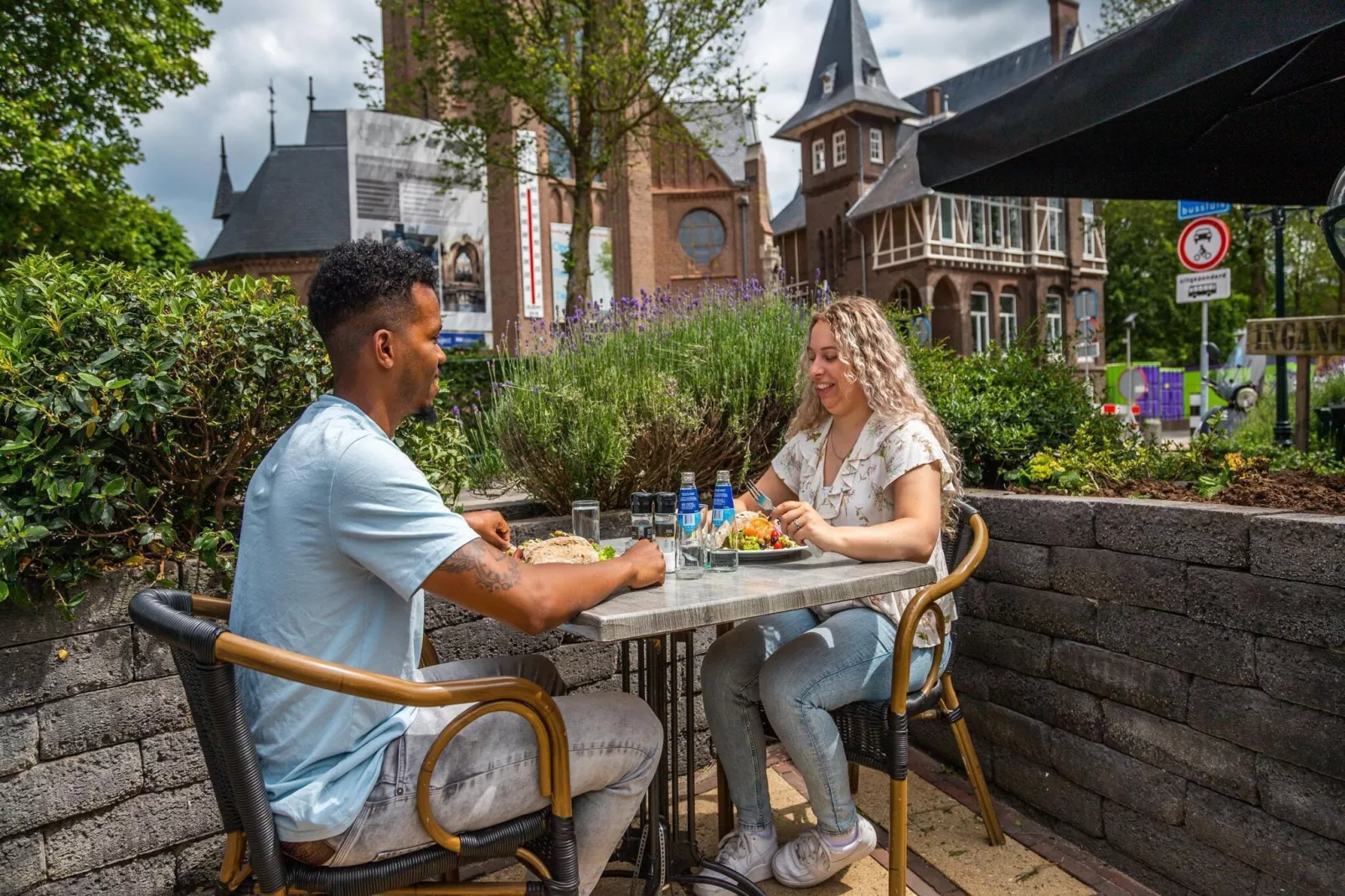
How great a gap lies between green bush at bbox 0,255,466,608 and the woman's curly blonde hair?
1.68 m

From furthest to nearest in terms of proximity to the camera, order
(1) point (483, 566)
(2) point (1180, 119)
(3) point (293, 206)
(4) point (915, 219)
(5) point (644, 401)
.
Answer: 1. (3) point (293, 206)
2. (4) point (915, 219)
3. (5) point (644, 401)
4. (2) point (1180, 119)
5. (1) point (483, 566)

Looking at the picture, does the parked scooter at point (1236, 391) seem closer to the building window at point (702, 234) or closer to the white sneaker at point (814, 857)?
the white sneaker at point (814, 857)

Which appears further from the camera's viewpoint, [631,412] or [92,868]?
[631,412]

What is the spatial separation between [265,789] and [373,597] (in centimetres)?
38

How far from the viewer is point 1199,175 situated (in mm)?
3998

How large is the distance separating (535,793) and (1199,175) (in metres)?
3.82

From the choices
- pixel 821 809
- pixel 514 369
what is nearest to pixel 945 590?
pixel 821 809

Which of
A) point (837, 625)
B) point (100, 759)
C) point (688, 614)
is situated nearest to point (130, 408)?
point (100, 759)

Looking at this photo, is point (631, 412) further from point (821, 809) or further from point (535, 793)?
point (535, 793)

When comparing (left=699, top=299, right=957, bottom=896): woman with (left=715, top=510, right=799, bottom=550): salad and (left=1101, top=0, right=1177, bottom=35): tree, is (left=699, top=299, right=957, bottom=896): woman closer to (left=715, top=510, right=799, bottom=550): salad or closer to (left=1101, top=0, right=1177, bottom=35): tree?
(left=715, top=510, right=799, bottom=550): salad

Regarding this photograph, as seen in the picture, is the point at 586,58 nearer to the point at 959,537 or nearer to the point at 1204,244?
the point at 1204,244

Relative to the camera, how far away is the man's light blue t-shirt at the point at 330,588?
1.68 meters

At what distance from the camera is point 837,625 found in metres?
2.72

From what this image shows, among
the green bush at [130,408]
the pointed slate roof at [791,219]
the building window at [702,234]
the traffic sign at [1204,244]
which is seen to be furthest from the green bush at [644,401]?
the pointed slate roof at [791,219]
